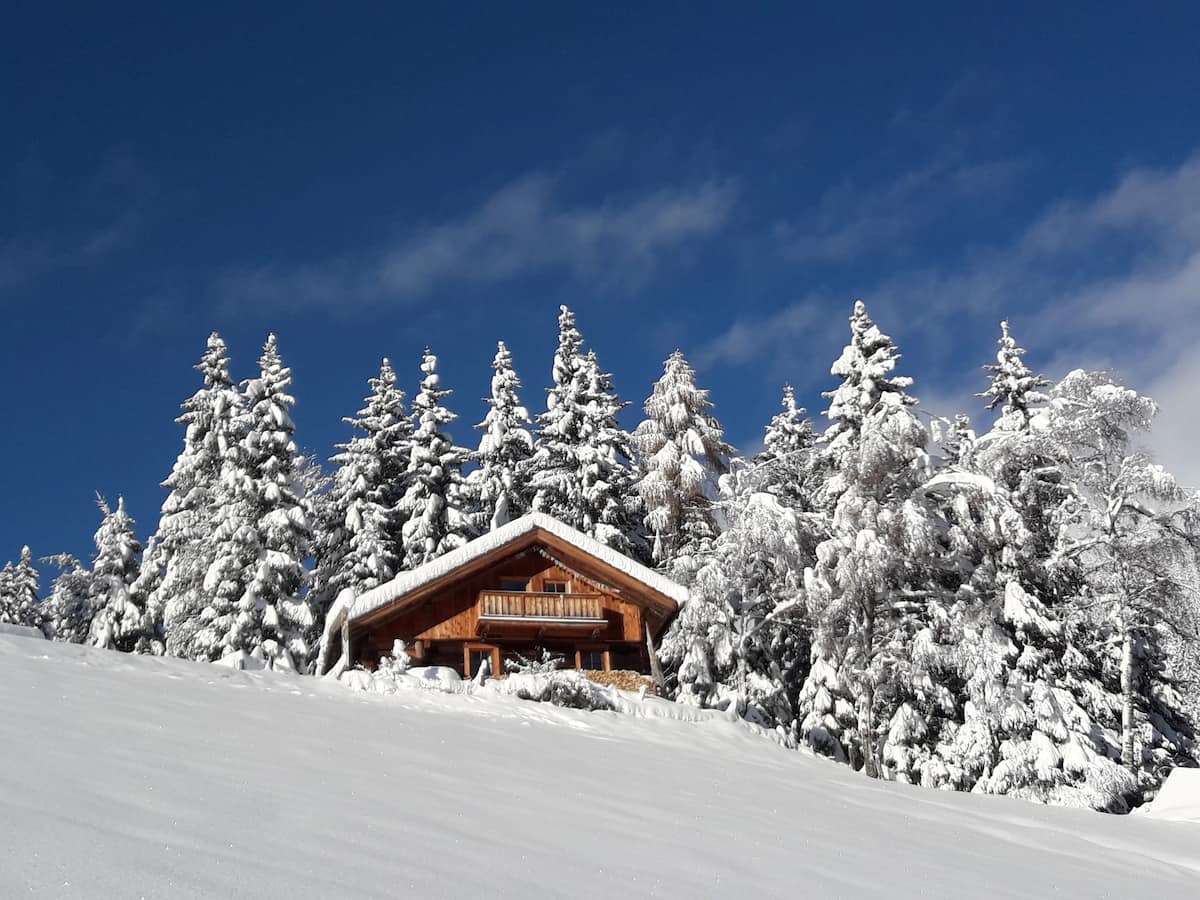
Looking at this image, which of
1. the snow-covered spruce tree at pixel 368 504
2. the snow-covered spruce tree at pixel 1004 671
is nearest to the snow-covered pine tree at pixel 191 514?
the snow-covered spruce tree at pixel 368 504

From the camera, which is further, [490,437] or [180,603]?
[490,437]

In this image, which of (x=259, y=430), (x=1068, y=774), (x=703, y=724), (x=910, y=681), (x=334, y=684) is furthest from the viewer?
Result: (x=259, y=430)

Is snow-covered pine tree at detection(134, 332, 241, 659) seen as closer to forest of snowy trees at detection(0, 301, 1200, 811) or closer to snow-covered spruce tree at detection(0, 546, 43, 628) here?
forest of snowy trees at detection(0, 301, 1200, 811)

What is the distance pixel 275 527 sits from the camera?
31375 millimetres

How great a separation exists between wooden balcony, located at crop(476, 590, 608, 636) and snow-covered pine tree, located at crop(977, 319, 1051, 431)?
14321 mm

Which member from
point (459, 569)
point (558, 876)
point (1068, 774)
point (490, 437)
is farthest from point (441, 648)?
point (558, 876)

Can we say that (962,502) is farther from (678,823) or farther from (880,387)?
(678,823)

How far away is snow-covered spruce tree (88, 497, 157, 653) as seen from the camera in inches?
1404

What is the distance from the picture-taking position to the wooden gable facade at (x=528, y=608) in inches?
1101

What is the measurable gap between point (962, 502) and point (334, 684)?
17.9 meters

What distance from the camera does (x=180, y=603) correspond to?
103 feet

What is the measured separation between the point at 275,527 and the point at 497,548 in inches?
312

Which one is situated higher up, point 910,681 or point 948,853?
point 910,681

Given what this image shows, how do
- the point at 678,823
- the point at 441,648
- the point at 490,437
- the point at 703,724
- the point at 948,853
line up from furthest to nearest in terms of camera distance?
the point at 490,437 < the point at 441,648 < the point at 703,724 < the point at 948,853 < the point at 678,823
